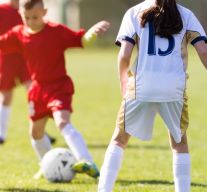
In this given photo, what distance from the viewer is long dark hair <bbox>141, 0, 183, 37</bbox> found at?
221 inches

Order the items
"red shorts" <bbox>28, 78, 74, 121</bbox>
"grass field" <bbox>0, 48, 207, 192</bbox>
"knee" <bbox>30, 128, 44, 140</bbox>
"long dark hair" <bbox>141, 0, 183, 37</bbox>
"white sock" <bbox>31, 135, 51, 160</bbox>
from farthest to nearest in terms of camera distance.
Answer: "white sock" <bbox>31, 135, 51, 160</bbox> < "knee" <bbox>30, 128, 44, 140</bbox> < "red shorts" <bbox>28, 78, 74, 121</bbox> < "grass field" <bbox>0, 48, 207, 192</bbox> < "long dark hair" <bbox>141, 0, 183, 37</bbox>

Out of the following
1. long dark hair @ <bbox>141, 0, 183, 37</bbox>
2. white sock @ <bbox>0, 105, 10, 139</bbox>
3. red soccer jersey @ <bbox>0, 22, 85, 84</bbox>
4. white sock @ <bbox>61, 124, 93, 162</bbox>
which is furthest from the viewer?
white sock @ <bbox>0, 105, 10, 139</bbox>

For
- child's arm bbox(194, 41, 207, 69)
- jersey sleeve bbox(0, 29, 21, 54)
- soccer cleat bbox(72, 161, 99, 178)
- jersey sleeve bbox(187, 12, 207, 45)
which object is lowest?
soccer cleat bbox(72, 161, 99, 178)

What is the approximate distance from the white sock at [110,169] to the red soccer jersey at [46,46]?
1891mm

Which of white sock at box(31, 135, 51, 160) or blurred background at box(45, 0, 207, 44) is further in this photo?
blurred background at box(45, 0, 207, 44)

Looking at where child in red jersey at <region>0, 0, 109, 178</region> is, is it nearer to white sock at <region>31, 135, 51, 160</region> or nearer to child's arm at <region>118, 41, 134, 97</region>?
white sock at <region>31, 135, 51, 160</region>

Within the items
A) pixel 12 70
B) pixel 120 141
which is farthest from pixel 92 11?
pixel 120 141

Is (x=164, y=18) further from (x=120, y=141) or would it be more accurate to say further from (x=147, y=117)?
(x=120, y=141)

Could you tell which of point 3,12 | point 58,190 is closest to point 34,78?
point 58,190

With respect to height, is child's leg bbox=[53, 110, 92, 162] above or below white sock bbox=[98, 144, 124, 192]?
below

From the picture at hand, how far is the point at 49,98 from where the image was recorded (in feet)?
24.5

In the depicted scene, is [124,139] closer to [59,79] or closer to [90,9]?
[59,79]

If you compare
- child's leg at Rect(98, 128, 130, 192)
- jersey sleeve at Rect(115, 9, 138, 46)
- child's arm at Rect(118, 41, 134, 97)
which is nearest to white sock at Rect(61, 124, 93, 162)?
child's leg at Rect(98, 128, 130, 192)

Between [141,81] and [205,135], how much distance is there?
587 centimetres
